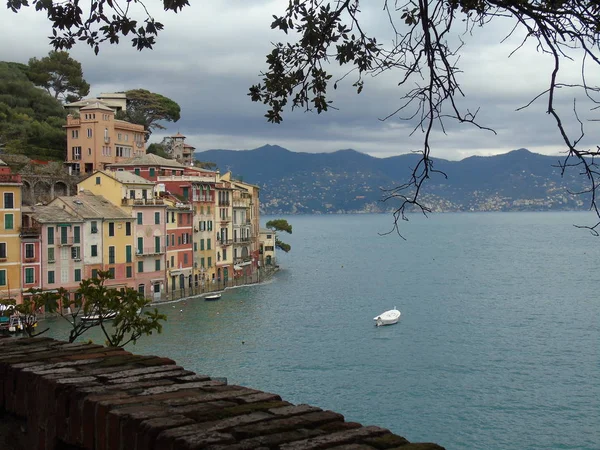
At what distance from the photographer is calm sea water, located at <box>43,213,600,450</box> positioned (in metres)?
31.0

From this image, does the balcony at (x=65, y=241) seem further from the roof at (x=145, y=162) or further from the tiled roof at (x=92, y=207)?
the roof at (x=145, y=162)

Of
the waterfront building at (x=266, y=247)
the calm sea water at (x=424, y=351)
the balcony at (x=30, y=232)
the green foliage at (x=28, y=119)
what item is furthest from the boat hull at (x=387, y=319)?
the green foliage at (x=28, y=119)

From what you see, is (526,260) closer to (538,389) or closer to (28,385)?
(538,389)

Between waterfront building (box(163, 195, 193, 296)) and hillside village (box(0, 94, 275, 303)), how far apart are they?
9 centimetres

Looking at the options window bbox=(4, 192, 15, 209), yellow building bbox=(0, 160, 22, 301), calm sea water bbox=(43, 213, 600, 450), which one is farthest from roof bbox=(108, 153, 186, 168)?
window bbox=(4, 192, 15, 209)

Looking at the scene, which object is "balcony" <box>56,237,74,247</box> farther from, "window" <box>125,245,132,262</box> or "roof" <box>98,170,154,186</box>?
"roof" <box>98,170,154,186</box>

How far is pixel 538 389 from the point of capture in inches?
1388

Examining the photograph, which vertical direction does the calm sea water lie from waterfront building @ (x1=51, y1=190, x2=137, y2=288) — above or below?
below

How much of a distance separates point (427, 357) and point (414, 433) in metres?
13.9

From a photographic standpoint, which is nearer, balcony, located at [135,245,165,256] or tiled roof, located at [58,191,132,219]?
tiled roof, located at [58,191,132,219]

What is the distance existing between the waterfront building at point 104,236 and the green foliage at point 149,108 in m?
38.2

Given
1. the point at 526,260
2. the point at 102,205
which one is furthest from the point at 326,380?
the point at 526,260

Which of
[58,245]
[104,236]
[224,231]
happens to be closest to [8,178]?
[58,245]

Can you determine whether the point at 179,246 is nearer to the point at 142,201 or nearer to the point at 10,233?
the point at 142,201
